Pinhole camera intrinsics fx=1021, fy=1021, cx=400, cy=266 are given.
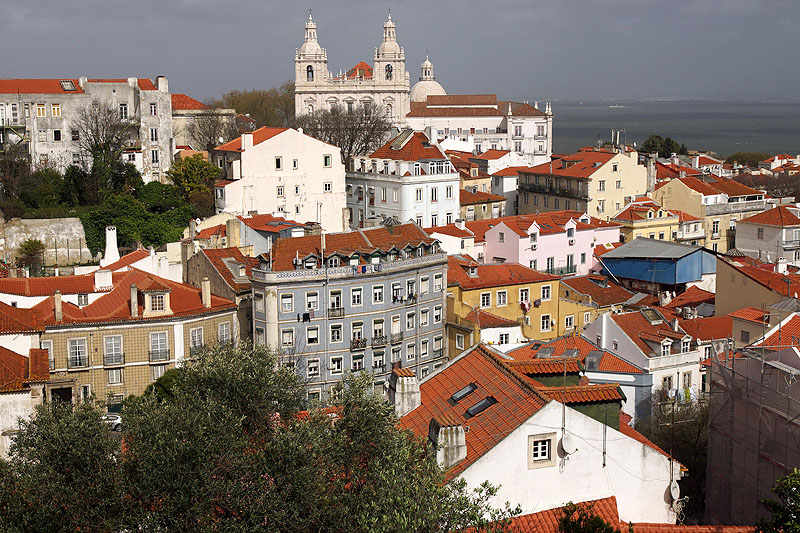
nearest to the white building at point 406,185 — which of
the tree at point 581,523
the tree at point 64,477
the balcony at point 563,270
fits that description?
the balcony at point 563,270

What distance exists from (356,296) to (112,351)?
881cm

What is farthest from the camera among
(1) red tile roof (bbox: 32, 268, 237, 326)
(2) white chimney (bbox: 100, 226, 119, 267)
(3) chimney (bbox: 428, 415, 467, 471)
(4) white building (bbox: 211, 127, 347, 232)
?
(4) white building (bbox: 211, 127, 347, 232)

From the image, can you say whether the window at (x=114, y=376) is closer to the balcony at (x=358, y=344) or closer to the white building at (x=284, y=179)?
the balcony at (x=358, y=344)

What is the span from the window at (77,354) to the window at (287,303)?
6.29 m

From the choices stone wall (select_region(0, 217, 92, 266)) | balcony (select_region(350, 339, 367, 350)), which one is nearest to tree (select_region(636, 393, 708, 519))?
balcony (select_region(350, 339, 367, 350))

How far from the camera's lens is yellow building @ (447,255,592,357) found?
40594 millimetres

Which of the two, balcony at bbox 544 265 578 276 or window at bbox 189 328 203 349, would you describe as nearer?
window at bbox 189 328 203 349

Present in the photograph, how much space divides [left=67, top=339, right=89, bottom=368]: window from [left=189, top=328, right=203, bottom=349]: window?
11.8ft

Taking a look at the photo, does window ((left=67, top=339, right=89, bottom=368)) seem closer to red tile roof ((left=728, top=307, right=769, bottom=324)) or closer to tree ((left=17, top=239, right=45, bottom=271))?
tree ((left=17, top=239, right=45, bottom=271))

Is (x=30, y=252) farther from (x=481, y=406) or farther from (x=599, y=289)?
(x=481, y=406)

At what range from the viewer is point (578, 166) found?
64.2m

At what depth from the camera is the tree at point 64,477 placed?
16.4 metres

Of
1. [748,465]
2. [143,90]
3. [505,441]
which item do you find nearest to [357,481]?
[505,441]

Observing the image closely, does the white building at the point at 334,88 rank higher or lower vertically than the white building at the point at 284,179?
higher
